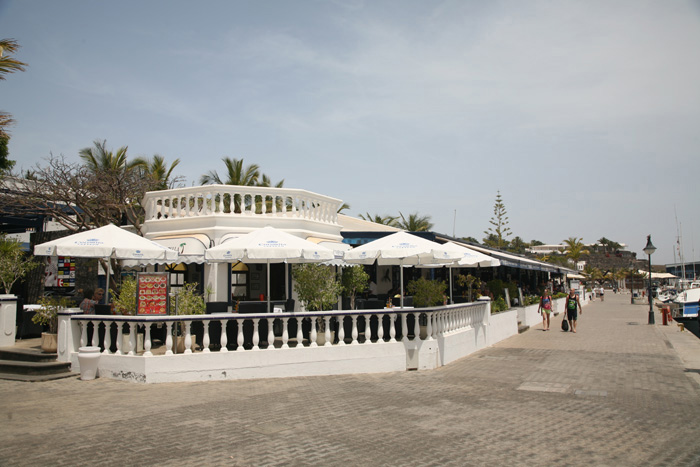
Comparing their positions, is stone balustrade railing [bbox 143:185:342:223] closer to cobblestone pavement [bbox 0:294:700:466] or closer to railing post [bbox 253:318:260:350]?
railing post [bbox 253:318:260:350]

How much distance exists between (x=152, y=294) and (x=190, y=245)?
4.83 meters

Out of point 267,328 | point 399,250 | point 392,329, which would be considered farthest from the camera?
point 399,250

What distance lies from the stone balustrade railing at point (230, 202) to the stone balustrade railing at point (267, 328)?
4.44 m

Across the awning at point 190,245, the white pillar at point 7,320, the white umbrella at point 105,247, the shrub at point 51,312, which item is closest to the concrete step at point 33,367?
the shrub at point 51,312

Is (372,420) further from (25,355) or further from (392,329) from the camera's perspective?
(25,355)

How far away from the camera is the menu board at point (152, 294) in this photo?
32.2 ft

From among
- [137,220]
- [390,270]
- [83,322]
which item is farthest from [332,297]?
[137,220]

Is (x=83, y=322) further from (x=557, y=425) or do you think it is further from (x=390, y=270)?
(x=390, y=270)

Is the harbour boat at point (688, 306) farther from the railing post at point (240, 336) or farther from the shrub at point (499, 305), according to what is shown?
the railing post at point (240, 336)

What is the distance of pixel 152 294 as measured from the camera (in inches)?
390

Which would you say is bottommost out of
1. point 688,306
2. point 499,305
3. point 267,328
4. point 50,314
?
point 688,306

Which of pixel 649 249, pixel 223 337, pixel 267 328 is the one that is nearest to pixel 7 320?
pixel 223 337

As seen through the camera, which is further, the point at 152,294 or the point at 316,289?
the point at 316,289

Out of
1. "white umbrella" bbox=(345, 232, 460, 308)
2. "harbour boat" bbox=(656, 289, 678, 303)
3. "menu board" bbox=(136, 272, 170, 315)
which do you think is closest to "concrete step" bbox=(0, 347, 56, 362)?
"menu board" bbox=(136, 272, 170, 315)
